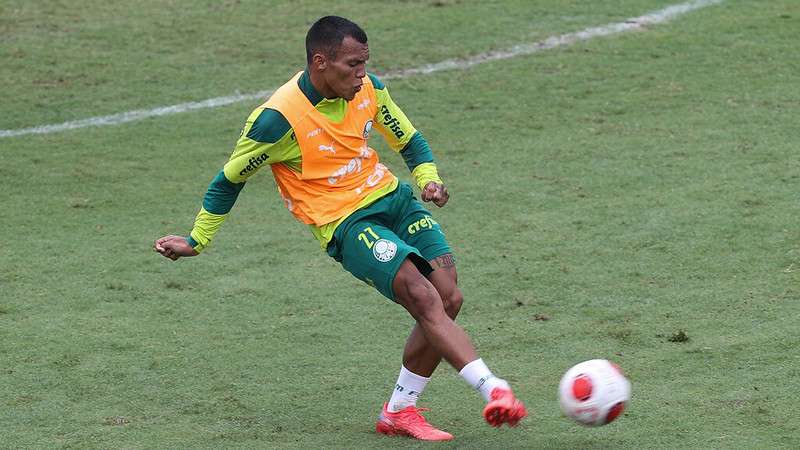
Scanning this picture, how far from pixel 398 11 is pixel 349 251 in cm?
995

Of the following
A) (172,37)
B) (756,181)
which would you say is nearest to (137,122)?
(172,37)

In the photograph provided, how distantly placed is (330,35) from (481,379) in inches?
71.9

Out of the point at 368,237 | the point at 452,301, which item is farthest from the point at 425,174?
the point at 452,301

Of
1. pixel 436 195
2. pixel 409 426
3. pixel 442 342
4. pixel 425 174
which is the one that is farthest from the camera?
pixel 425 174

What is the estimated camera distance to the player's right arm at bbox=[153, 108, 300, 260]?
20.7ft

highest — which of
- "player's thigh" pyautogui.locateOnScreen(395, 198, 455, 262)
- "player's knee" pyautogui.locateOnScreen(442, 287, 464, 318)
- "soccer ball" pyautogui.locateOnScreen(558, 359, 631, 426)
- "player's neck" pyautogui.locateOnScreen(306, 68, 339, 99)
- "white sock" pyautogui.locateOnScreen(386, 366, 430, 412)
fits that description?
"player's neck" pyautogui.locateOnScreen(306, 68, 339, 99)

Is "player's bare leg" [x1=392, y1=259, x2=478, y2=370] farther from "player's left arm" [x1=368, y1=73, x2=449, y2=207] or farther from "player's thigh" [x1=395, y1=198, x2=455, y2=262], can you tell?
"player's left arm" [x1=368, y1=73, x2=449, y2=207]

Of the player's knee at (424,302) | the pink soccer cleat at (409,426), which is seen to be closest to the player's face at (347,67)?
the player's knee at (424,302)

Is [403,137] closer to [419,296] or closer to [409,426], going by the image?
[419,296]

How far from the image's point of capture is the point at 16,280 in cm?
888

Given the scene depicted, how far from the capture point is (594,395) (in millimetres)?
5785

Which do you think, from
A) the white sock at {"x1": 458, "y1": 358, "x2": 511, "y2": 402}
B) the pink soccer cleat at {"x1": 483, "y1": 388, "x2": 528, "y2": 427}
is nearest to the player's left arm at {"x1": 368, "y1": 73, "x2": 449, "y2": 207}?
the white sock at {"x1": 458, "y1": 358, "x2": 511, "y2": 402}

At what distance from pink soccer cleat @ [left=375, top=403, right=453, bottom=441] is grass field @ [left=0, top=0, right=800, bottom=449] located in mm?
78

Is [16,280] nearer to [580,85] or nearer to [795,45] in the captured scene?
[580,85]
